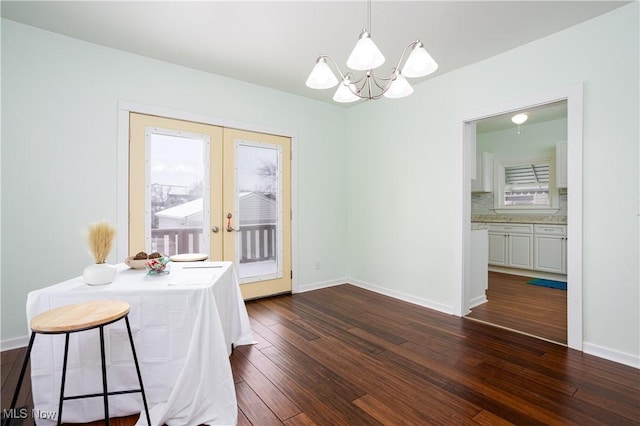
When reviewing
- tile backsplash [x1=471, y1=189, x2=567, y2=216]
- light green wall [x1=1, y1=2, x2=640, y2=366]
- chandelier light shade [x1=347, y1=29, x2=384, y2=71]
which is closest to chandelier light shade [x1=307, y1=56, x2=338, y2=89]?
chandelier light shade [x1=347, y1=29, x2=384, y2=71]

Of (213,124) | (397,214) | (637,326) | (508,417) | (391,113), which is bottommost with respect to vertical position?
(508,417)

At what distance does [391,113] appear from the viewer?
163 inches

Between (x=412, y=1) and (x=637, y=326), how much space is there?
298 cm

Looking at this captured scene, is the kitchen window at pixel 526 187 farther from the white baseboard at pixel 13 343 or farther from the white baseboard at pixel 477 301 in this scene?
the white baseboard at pixel 13 343

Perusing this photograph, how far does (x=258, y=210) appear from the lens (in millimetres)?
3996

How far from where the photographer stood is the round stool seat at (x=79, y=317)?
1265mm

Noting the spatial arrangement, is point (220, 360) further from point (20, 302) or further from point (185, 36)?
point (185, 36)

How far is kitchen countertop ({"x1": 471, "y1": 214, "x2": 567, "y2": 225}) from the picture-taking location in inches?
201

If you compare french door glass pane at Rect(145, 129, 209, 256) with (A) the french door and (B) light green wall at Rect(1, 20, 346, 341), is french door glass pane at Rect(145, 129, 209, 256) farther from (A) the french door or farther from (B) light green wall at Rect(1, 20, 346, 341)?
(B) light green wall at Rect(1, 20, 346, 341)

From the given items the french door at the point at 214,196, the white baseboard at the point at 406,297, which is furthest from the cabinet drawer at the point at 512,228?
the french door at the point at 214,196

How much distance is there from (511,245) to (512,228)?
1.02ft

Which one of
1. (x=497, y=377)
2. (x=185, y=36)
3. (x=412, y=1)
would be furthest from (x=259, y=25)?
(x=497, y=377)

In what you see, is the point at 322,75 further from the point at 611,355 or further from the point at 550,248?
the point at 550,248

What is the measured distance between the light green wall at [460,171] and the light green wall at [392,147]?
0.03ft
